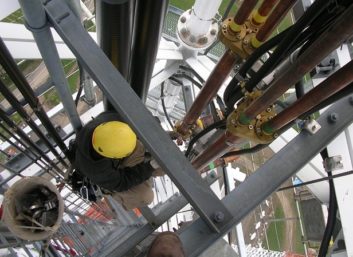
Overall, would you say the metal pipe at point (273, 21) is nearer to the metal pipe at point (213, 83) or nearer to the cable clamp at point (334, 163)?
the metal pipe at point (213, 83)

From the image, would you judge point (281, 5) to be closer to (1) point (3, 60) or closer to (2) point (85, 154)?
(1) point (3, 60)

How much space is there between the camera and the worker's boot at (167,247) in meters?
1.38

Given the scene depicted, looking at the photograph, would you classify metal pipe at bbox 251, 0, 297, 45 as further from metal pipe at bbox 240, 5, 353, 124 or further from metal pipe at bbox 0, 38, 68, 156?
metal pipe at bbox 0, 38, 68, 156

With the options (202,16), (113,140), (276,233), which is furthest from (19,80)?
(276,233)

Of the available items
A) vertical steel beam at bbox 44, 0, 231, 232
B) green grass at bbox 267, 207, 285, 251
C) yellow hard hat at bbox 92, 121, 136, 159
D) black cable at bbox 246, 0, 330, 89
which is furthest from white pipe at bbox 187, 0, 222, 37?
green grass at bbox 267, 207, 285, 251

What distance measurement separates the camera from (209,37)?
119 inches

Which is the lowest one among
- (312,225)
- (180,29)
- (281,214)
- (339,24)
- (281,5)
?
(281,214)

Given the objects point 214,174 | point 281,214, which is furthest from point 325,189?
point 281,214

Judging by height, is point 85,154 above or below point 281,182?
above

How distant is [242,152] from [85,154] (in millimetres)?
892

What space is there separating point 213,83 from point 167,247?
93cm

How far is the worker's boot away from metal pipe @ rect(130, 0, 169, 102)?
0.79 meters

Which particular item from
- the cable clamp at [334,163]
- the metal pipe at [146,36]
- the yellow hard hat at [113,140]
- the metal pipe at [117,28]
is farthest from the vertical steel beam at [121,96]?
the cable clamp at [334,163]

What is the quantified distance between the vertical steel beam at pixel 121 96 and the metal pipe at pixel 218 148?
68 cm
